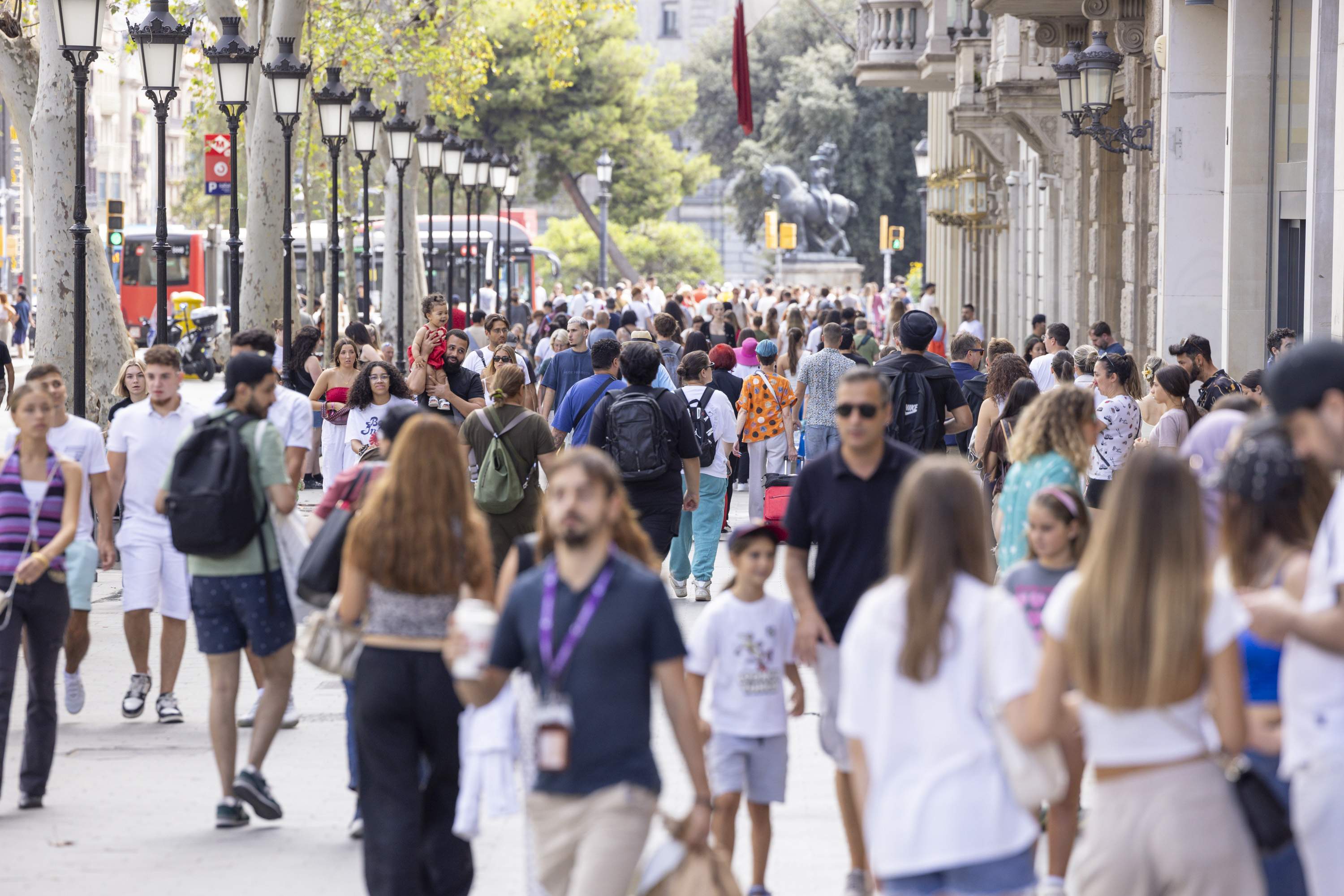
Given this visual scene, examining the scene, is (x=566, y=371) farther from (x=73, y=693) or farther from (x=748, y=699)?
(x=748, y=699)

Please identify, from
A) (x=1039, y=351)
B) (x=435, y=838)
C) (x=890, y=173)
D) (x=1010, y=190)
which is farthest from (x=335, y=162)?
(x=890, y=173)

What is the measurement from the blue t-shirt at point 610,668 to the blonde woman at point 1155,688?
98 cm

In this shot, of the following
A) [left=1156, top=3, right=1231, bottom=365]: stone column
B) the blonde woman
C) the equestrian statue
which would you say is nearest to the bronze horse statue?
the equestrian statue

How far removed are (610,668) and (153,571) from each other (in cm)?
464

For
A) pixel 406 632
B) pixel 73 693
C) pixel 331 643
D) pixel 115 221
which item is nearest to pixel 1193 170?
pixel 73 693

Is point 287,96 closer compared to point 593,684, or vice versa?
point 593,684

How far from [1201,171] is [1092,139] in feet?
23.0

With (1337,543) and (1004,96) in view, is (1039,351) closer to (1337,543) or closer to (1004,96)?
(1004,96)

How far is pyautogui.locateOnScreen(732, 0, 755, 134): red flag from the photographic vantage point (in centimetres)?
3469

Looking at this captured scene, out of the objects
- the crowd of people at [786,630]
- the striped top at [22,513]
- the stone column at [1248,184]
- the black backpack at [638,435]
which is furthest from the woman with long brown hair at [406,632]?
the stone column at [1248,184]

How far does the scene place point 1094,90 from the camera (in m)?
16.5

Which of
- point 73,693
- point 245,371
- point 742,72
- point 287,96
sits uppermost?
point 742,72

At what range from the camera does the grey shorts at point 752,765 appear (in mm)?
5977

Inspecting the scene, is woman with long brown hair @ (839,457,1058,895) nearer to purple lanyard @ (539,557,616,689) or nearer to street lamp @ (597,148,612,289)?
purple lanyard @ (539,557,616,689)
